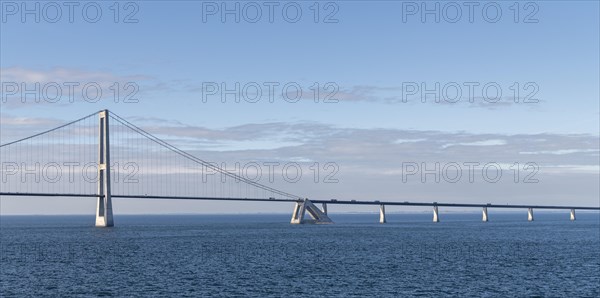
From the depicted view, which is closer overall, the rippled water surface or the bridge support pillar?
the rippled water surface

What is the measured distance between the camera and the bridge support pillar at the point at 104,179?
14762cm

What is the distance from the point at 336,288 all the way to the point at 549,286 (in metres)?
16.0

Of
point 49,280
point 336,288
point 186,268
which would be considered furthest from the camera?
point 186,268

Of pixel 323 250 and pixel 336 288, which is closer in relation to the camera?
pixel 336 288

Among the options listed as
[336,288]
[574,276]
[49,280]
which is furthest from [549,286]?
[49,280]

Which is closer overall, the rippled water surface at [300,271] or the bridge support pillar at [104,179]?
the rippled water surface at [300,271]

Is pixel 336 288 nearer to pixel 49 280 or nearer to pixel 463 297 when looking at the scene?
pixel 463 297

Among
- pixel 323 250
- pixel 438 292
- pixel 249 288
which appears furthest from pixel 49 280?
pixel 323 250

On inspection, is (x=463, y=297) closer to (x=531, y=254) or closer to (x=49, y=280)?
(x=49, y=280)

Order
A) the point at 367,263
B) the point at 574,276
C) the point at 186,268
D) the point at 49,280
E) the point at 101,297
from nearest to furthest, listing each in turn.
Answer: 1. the point at 101,297
2. the point at 49,280
3. the point at 574,276
4. the point at 186,268
5. the point at 367,263

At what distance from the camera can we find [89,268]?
6975 cm

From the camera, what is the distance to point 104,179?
483ft

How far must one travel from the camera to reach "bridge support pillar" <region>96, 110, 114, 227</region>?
147625mm

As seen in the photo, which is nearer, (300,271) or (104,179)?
(300,271)
